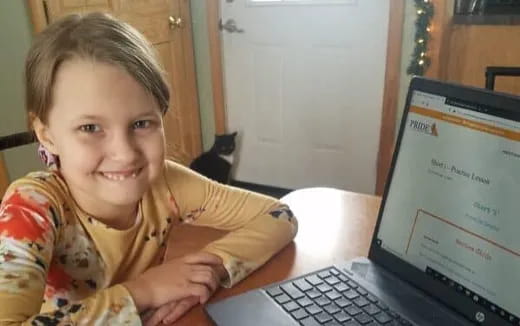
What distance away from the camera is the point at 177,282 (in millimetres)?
765

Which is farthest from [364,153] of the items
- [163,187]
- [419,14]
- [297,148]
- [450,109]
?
[450,109]

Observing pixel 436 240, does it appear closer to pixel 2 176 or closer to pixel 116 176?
pixel 116 176

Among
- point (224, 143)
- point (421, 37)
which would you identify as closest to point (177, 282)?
point (421, 37)

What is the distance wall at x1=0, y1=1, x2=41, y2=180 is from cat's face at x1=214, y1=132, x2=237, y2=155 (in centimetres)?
114

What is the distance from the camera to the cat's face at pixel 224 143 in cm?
304

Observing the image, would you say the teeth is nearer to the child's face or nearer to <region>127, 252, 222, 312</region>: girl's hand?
the child's face

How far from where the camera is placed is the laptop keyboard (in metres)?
0.68

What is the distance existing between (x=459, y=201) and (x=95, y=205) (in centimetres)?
61

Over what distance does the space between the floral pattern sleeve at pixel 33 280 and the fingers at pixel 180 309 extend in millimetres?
48

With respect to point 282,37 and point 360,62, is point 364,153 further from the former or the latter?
point 282,37

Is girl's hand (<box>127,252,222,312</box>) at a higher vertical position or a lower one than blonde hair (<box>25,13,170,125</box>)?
lower

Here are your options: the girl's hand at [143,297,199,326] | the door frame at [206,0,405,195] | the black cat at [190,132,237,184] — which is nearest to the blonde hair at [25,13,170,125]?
the girl's hand at [143,297,199,326]

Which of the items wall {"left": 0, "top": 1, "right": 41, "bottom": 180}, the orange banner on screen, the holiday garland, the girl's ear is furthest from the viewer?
the holiday garland

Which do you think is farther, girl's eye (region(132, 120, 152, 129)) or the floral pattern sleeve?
girl's eye (region(132, 120, 152, 129))
